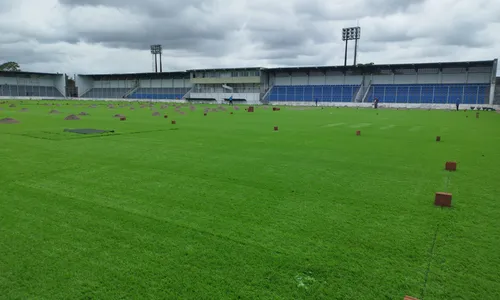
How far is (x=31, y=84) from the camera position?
85188 mm

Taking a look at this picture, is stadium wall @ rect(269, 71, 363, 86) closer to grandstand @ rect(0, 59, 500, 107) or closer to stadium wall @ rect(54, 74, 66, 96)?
grandstand @ rect(0, 59, 500, 107)

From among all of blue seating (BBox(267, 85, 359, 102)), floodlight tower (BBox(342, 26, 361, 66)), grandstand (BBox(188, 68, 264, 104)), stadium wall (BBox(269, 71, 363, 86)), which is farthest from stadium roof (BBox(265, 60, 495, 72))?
floodlight tower (BBox(342, 26, 361, 66))

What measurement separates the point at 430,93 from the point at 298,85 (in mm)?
24403

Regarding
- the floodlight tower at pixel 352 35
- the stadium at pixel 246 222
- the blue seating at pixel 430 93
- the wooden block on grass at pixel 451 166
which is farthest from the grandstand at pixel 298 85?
the stadium at pixel 246 222

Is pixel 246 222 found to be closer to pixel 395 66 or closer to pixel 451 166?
pixel 451 166

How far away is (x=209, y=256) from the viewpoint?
335 centimetres

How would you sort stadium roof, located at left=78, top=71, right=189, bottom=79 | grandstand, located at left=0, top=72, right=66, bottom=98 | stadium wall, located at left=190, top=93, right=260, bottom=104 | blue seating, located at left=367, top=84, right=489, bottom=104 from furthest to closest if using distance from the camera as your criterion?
1. stadium roof, located at left=78, top=71, right=189, bottom=79
2. grandstand, located at left=0, top=72, right=66, bottom=98
3. stadium wall, located at left=190, top=93, right=260, bottom=104
4. blue seating, located at left=367, top=84, right=489, bottom=104

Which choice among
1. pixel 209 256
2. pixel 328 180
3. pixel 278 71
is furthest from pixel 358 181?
pixel 278 71

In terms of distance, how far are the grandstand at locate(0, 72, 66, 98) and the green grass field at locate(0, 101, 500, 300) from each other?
89.1 meters

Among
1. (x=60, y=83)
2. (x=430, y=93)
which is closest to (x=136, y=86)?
(x=60, y=83)

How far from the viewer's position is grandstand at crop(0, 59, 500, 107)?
55.7 meters

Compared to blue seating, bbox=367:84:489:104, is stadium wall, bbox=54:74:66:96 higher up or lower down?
higher up

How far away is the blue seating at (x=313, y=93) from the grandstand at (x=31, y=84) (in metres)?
56.6

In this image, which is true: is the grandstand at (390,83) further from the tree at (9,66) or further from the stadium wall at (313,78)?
the tree at (9,66)
